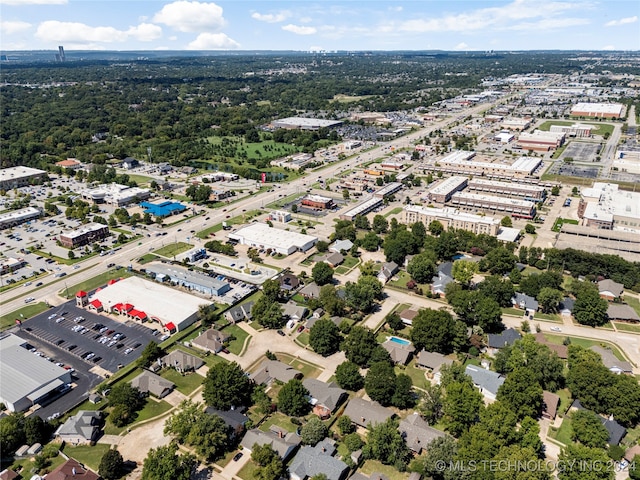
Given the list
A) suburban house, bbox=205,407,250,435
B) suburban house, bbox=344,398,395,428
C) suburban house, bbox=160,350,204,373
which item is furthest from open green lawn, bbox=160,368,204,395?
suburban house, bbox=344,398,395,428

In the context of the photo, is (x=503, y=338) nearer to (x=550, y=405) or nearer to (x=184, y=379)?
(x=550, y=405)

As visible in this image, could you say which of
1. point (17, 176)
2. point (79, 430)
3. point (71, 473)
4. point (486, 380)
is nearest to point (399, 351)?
point (486, 380)

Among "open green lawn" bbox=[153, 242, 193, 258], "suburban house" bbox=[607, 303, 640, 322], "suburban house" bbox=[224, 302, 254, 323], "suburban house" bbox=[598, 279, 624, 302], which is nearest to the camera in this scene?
"suburban house" bbox=[607, 303, 640, 322]

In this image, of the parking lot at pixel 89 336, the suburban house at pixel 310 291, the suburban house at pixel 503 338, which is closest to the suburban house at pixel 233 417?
the parking lot at pixel 89 336

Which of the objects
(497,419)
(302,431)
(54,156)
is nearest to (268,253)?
(302,431)

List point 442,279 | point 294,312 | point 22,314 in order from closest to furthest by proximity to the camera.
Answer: point 294,312
point 22,314
point 442,279

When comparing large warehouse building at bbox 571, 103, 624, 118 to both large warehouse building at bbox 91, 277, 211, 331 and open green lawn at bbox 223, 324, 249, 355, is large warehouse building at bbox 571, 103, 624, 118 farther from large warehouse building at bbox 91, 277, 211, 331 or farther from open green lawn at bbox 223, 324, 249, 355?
large warehouse building at bbox 91, 277, 211, 331

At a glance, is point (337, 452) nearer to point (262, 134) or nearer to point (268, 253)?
point (268, 253)
